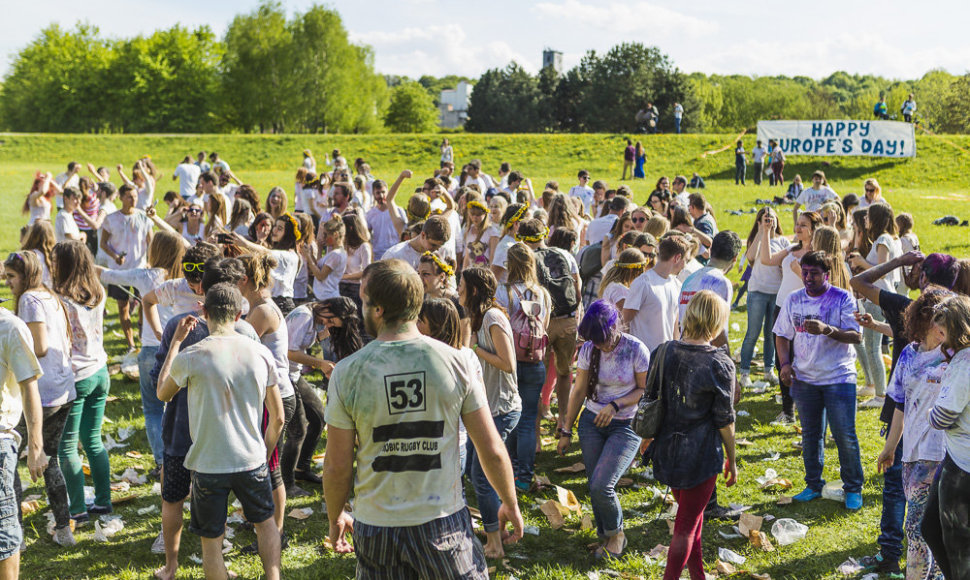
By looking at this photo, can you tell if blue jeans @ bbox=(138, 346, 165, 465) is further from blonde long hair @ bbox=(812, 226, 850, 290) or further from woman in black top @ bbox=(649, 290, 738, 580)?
blonde long hair @ bbox=(812, 226, 850, 290)

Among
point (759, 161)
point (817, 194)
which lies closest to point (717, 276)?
point (817, 194)

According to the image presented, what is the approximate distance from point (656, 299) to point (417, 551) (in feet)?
11.7

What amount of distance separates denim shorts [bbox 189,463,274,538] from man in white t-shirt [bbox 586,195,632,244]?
19.7ft

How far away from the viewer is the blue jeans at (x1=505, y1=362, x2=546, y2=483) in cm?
618

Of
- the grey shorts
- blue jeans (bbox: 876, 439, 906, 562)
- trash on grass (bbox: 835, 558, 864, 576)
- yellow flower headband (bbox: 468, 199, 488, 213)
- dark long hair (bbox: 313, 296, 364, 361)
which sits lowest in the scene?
trash on grass (bbox: 835, 558, 864, 576)

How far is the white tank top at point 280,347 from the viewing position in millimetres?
5242

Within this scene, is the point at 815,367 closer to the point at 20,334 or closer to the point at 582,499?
the point at 582,499

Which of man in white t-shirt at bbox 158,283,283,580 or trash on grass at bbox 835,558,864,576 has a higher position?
man in white t-shirt at bbox 158,283,283,580

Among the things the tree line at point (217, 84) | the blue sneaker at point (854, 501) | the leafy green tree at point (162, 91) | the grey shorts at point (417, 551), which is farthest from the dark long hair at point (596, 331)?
the leafy green tree at point (162, 91)

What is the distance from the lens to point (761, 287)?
877 cm

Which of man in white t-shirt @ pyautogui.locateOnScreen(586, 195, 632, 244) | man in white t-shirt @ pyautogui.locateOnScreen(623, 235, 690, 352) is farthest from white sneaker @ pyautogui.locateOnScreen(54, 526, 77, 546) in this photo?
man in white t-shirt @ pyautogui.locateOnScreen(586, 195, 632, 244)

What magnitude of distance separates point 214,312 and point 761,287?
6.41m

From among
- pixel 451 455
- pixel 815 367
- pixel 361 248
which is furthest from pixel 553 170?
pixel 451 455

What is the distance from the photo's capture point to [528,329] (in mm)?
5980
